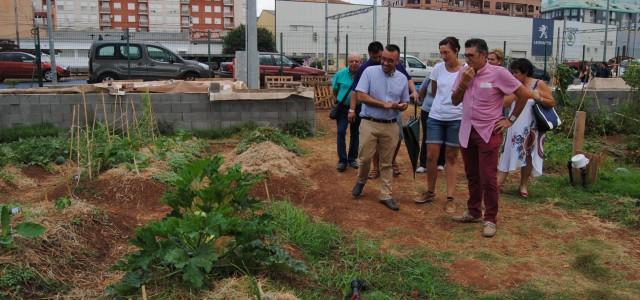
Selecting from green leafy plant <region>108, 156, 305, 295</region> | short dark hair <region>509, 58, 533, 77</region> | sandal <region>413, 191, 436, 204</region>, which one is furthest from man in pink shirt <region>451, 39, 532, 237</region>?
green leafy plant <region>108, 156, 305, 295</region>

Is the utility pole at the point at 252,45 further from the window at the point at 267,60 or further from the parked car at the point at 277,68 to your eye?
the window at the point at 267,60

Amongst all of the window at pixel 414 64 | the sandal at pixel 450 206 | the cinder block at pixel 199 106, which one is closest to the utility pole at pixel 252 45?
the cinder block at pixel 199 106

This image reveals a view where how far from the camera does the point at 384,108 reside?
5074 mm

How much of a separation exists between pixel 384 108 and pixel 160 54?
1144cm

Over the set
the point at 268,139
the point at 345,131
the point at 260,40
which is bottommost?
the point at 268,139

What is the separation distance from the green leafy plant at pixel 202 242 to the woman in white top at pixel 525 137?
10.4 ft

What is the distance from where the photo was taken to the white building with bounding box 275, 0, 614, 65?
44781mm

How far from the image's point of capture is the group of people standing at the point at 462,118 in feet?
14.7

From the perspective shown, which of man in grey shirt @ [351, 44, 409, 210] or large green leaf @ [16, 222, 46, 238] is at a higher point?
man in grey shirt @ [351, 44, 409, 210]

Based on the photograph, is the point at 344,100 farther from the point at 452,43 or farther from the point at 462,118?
the point at 462,118

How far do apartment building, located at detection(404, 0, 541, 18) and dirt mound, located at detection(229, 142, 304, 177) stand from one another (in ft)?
289

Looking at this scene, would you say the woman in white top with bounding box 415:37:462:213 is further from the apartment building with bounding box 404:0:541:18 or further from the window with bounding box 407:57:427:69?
the apartment building with bounding box 404:0:541:18

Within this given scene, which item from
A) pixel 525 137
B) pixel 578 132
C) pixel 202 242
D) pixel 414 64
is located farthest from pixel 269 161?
pixel 414 64

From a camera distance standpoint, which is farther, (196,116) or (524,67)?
(196,116)
